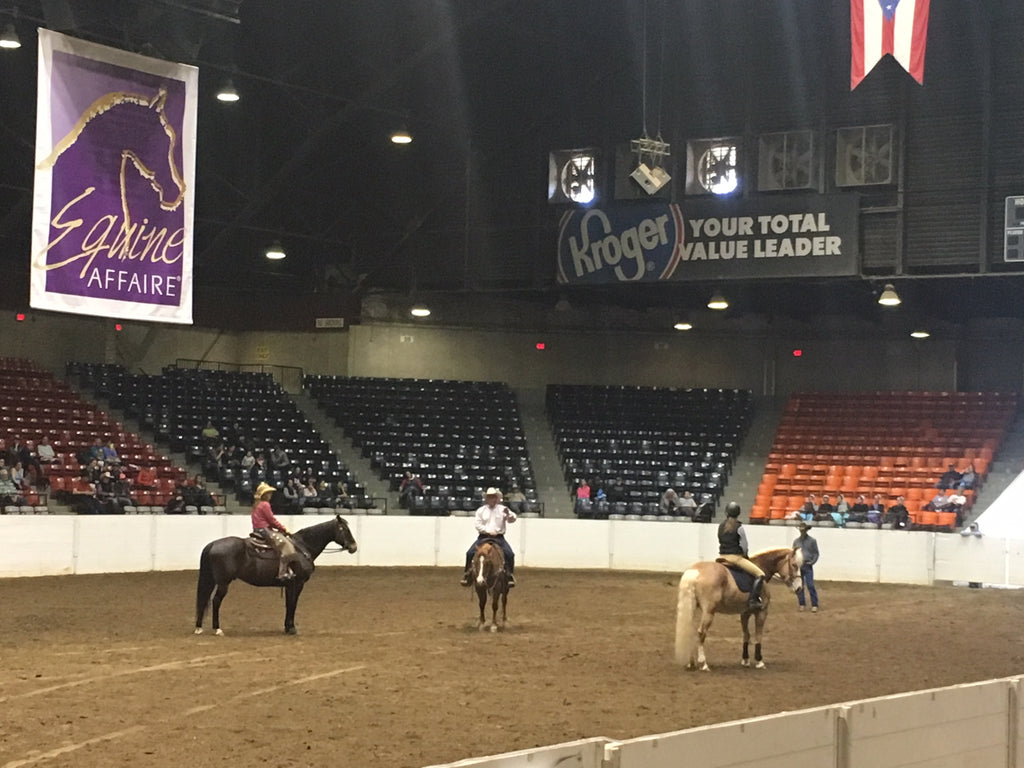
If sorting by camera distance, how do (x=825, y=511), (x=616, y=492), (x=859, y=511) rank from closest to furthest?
(x=859, y=511) < (x=825, y=511) < (x=616, y=492)

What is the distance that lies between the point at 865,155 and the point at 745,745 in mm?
26212

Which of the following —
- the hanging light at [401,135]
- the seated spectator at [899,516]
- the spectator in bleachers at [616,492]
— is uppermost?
the hanging light at [401,135]

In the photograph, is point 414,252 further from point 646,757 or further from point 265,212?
point 646,757

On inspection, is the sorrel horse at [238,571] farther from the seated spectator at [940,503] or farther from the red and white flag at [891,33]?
the seated spectator at [940,503]

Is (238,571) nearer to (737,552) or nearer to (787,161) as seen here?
(737,552)

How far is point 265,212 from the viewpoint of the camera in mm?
35094

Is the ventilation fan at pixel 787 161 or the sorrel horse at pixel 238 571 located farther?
the ventilation fan at pixel 787 161

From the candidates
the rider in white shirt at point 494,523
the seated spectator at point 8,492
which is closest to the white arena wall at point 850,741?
the rider in white shirt at point 494,523

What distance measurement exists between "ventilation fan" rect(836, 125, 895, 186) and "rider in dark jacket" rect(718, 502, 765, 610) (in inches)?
674

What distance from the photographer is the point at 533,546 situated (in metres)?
29.8

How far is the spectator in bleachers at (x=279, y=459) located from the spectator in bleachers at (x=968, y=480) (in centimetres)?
1531

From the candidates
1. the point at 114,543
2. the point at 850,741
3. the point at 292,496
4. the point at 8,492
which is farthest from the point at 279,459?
the point at 850,741

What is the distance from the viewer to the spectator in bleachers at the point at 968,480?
31016mm

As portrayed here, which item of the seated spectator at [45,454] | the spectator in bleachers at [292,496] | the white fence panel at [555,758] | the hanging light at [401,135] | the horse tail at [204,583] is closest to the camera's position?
the white fence panel at [555,758]
